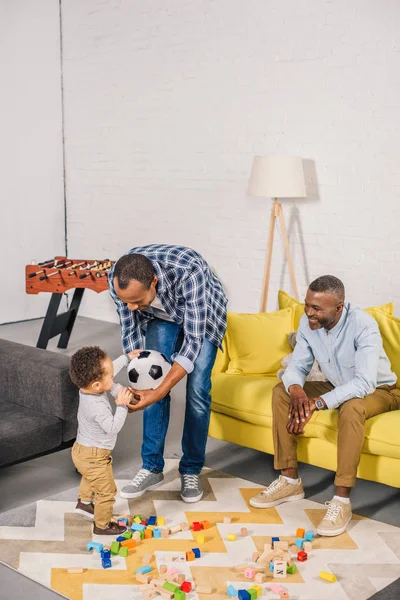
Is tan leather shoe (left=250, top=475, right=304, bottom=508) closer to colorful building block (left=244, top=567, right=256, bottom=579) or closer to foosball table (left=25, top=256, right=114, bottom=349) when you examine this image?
colorful building block (left=244, top=567, right=256, bottom=579)

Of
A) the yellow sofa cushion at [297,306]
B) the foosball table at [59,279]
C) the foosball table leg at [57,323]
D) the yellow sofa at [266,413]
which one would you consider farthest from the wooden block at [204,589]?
the foosball table leg at [57,323]

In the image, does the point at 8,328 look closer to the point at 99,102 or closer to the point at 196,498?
the point at 99,102

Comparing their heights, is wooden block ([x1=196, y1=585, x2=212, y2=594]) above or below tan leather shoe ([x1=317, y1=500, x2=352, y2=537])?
below

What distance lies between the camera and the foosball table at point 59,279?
5.32m

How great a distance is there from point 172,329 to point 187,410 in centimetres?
35

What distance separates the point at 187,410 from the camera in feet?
10.7

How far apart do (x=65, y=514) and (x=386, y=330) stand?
159 centimetres

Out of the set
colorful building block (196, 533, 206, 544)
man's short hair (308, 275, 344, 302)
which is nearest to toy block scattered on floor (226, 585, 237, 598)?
colorful building block (196, 533, 206, 544)

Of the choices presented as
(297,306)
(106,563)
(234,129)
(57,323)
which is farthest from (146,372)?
(234,129)

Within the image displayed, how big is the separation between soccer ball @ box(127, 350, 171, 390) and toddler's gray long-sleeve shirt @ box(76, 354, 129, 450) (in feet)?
0.25

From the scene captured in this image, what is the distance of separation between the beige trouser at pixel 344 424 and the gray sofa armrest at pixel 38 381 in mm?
870

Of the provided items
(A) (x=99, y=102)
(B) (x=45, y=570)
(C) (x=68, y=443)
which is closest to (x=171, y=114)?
(A) (x=99, y=102)

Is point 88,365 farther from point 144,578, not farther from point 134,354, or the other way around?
point 144,578

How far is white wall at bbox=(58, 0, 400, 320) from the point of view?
4.96 meters
